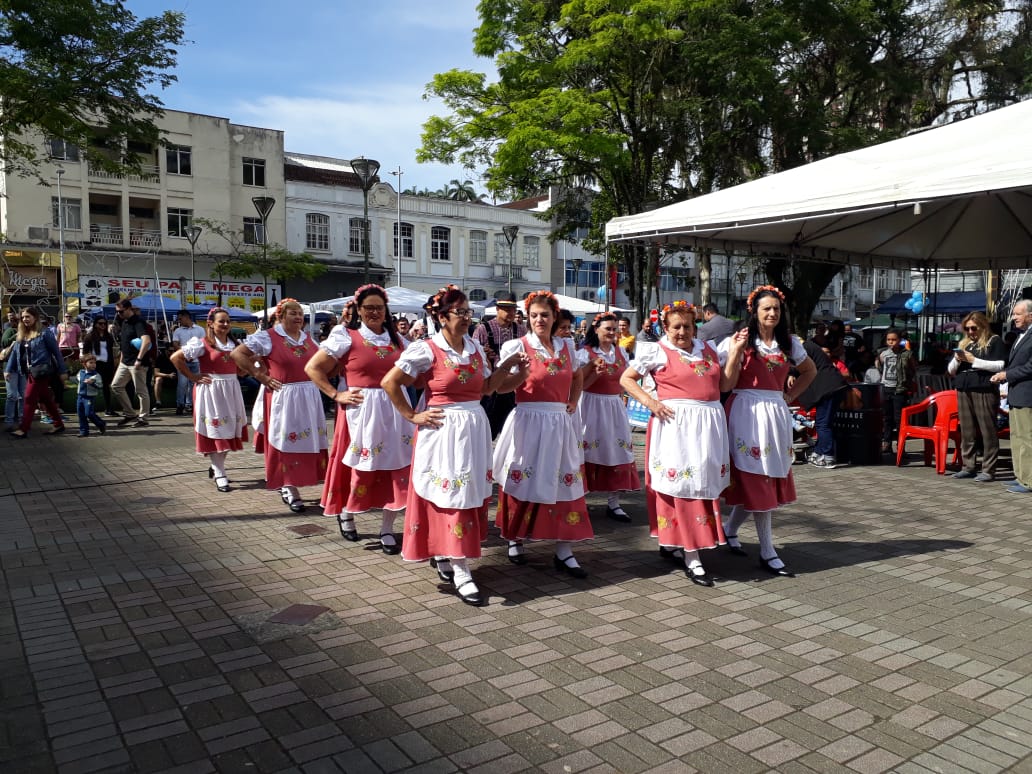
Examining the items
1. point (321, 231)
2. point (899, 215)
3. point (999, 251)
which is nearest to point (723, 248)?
point (899, 215)

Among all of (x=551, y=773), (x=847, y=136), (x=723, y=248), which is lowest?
(x=551, y=773)

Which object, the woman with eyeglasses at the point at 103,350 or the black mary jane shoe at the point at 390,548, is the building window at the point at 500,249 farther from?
the black mary jane shoe at the point at 390,548

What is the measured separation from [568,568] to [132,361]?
10.7m

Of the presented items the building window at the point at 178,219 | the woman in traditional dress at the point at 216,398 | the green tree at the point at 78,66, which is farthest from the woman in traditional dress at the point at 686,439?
the building window at the point at 178,219

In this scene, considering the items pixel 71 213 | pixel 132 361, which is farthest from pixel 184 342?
pixel 71 213

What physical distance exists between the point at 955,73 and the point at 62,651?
2591cm

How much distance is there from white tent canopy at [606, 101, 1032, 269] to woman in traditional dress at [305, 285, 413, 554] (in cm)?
528

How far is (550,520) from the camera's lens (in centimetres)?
552

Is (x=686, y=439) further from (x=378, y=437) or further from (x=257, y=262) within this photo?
(x=257, y=262)

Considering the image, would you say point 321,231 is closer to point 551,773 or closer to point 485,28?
point 485,28

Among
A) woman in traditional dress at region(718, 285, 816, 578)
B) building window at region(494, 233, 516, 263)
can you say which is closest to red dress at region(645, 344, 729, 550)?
woman in traditional dress at region(718, 285, 816, 578)

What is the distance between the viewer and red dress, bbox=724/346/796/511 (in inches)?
219

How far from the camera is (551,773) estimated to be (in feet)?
10.3

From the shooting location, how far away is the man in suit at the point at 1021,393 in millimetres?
8180
